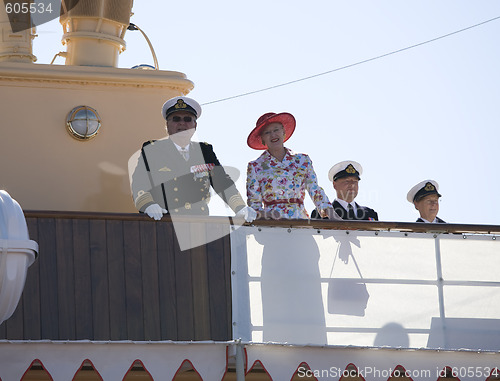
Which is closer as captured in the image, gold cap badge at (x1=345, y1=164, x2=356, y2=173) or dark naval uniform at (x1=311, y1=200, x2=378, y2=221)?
dark naval uniform at (x1=311, y1=200, x2=378, y2=221)

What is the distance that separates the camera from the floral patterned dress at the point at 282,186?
1141 centimetres

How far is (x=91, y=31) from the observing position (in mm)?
13602

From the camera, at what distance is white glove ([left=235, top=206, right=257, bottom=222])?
11016 mm

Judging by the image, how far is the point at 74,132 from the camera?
13.1 m

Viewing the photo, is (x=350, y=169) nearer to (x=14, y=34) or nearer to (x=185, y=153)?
(x=185, y=153)

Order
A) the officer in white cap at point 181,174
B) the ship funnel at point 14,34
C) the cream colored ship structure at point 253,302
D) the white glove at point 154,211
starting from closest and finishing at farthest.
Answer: the cream colored ship structure at point 253,302, the white glove at point 154,211, the officer in white cap at point 181,174, the ship funnel at point 14,34

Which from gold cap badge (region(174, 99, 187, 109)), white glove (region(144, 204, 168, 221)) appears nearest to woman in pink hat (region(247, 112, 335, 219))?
gold cap badge (region(174, 99, 187, 109))

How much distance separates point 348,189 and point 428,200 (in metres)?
0.88

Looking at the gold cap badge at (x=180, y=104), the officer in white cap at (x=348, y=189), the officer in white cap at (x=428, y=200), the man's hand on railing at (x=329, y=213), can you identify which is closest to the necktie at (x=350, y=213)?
the officer in white cap at (x=348, y=189)

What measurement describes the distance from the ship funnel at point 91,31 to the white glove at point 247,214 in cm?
322

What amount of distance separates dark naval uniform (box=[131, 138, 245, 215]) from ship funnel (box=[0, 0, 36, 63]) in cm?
270

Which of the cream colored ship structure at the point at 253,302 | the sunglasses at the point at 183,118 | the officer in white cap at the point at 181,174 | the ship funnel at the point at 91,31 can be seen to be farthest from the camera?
the ship funnel at the point at 91,31

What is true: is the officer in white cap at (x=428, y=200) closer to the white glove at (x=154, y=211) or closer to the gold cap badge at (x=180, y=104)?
the gold cap badge at (x=180, y=104)

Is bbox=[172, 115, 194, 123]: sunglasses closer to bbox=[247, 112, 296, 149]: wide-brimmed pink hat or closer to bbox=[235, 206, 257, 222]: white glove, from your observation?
bbox=[247, 112, 296, 149]: wide-brimmed pink hat
